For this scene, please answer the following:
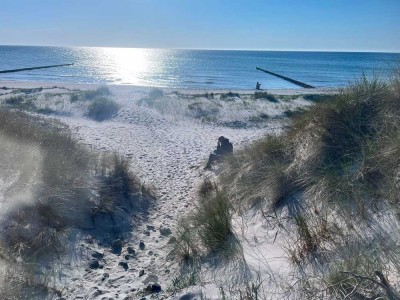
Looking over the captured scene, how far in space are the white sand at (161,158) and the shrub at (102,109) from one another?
1.28ft

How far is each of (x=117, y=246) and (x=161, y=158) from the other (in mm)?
5233

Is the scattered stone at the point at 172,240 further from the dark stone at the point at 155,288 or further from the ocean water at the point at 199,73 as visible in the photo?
the ocean water at the point at 199,73

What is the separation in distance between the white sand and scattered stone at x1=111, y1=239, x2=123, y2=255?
90 mm

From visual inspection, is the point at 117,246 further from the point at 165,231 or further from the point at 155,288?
the point at 155,288

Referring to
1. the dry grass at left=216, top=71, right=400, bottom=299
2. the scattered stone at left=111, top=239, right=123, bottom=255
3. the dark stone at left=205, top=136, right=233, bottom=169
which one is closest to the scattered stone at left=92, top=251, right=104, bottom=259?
the scattered stone at left=111, top=239, right=123, bottom=255

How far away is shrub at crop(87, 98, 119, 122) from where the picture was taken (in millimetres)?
17234

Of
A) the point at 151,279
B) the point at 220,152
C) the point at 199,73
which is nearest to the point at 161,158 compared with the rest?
the point at 220,152

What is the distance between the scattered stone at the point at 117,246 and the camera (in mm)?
5246

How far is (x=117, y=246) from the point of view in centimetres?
536

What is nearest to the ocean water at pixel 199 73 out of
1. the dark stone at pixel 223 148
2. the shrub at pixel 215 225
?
the dark stone at pixel 223 148

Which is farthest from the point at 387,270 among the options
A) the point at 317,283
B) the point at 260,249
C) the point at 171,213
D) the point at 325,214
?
the point at 171,213

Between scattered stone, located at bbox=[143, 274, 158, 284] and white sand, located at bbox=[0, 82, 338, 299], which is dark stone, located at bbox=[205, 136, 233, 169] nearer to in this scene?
white sand, located at bbox=[0, 82, 338, 299]

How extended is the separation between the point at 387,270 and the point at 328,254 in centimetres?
65

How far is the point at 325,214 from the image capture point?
425 cm
